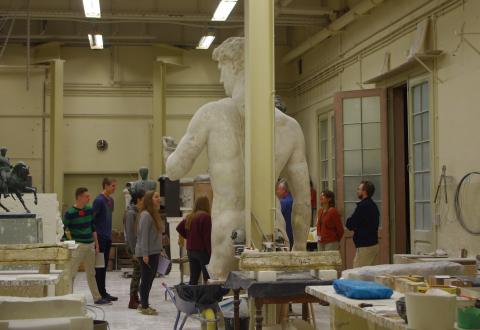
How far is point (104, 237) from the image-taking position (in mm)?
9492

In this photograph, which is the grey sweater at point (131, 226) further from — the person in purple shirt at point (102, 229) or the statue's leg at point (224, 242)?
the statue's leg at point (224, 242)

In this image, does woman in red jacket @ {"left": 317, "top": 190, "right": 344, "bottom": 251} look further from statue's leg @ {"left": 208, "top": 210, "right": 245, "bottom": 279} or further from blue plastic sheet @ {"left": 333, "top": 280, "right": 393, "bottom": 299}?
blue plastic sheet @ {"left": 333, "top": 280, "right": 393, "bottom": 299}

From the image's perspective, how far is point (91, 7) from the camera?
11711 mm

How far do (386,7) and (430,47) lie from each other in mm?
1819

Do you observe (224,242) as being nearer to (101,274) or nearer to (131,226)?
(131,226)

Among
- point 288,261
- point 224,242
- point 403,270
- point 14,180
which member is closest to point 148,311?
point 14,180

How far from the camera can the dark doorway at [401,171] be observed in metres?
10.6

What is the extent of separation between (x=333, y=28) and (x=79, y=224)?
559 cm

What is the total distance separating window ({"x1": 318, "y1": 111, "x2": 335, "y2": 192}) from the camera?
13047mm

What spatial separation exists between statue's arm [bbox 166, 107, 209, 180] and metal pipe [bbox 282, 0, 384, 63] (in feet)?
16.3

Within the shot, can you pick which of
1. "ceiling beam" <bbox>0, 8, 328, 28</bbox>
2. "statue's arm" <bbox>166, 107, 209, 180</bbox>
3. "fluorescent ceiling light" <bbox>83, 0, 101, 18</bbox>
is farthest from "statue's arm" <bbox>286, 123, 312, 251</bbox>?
"ceiling beam" <bbox>0, 8, 328, 28</bbox>

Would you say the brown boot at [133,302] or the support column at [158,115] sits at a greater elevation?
the support column at [158,115]

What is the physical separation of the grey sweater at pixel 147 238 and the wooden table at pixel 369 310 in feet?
14.7

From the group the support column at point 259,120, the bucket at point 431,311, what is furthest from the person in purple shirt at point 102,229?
the bucket at point 431,311
